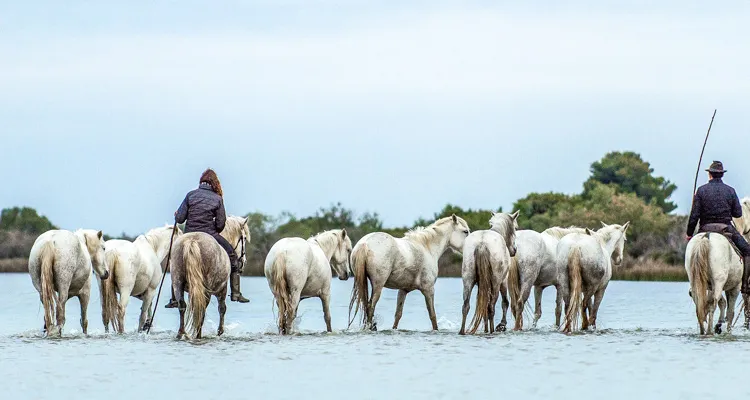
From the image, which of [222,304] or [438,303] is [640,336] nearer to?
[222,304]

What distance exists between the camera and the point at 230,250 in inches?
671

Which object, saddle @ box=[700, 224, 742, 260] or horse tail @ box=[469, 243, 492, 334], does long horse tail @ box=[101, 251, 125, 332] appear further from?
saddle @ box=[700, 224, 742, 260]

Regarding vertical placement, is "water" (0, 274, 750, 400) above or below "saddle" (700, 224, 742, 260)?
below

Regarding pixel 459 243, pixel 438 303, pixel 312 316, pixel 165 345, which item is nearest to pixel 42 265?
pixel 165 345

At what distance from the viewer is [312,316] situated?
27328mm

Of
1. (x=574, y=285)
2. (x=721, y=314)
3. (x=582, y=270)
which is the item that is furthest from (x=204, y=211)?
(x=721, y=314)

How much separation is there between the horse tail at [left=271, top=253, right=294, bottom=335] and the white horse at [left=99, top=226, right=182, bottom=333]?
8.08 feet

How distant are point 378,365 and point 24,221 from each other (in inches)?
2345

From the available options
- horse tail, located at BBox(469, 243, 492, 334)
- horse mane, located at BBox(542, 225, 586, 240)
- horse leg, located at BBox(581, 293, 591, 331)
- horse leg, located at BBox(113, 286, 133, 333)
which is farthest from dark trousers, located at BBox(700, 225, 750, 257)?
horse leg, located at BBox(113, 286, 133, 333)

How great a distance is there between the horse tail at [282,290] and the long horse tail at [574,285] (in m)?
4.00

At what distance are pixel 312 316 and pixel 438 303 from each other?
845cm

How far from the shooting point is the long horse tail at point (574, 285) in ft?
58.9

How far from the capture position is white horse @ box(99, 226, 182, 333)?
18.5 m

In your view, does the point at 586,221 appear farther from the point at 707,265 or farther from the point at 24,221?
the point at 707,265
